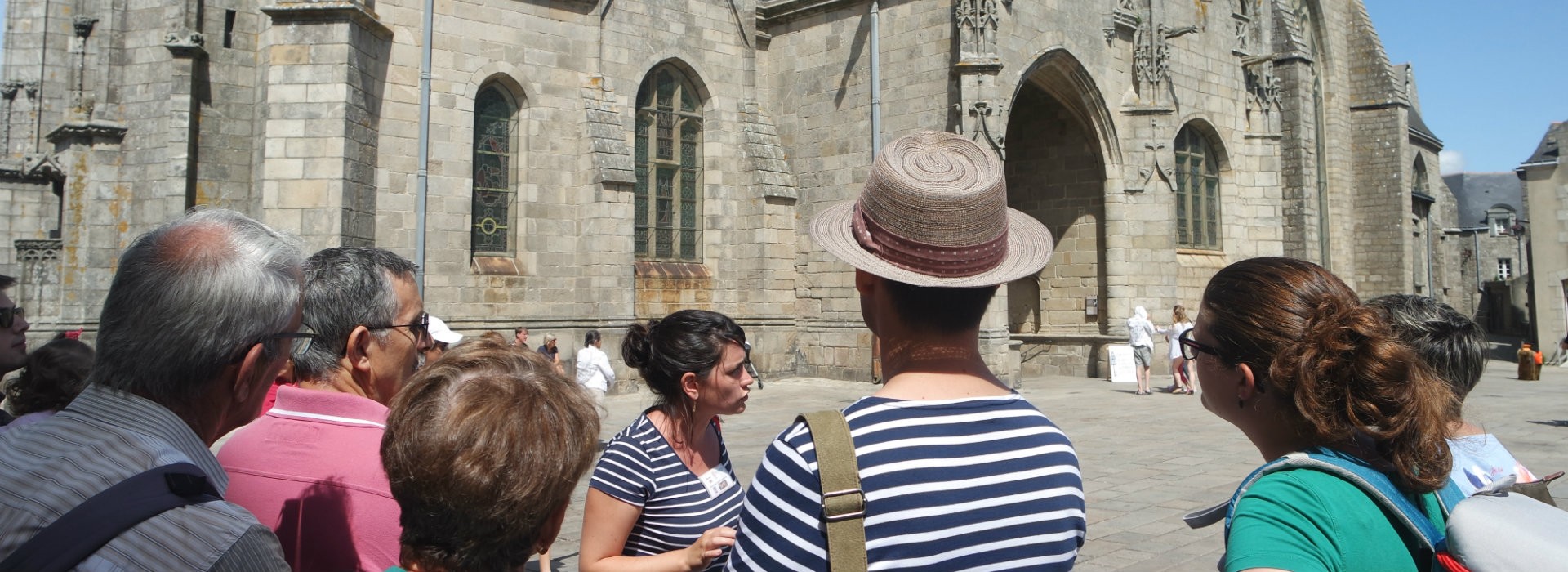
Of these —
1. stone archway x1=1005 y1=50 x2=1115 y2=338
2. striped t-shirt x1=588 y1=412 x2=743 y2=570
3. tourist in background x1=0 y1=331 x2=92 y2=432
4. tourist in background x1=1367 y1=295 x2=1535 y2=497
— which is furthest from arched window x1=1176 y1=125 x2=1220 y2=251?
tourist in background x1=0 y1=331 x2=92 y2=432

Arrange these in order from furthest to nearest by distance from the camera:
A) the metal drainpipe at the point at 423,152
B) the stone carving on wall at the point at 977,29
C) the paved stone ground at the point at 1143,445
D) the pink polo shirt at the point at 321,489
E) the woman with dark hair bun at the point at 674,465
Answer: the stone carving on wall at the point at 977,29 → the metal drainpipe at the point at 423,152 → the paved stone ground at the point at 1143,445 → the woman with dark hair bun at the point at 674,465 → the pink polo shirt at the point at 321,489

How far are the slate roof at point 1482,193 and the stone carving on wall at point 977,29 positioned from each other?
45.6 meters

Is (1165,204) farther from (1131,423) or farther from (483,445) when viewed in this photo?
(483,445)

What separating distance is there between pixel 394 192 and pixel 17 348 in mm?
9504

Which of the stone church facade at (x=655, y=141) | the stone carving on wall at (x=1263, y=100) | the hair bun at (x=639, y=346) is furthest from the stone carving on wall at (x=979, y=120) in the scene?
the hair bun at (x=639, y=346)

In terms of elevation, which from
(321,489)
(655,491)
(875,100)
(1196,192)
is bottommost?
(655,491)

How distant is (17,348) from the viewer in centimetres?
399

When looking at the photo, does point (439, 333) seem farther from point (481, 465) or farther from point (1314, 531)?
point (1314, 531)

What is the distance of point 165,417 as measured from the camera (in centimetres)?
170

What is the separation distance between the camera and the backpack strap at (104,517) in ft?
4.63

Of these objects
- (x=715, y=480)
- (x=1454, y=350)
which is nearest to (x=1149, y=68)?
(x=1454, y=350)

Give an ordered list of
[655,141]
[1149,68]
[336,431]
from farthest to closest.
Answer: [1149,68], [655,141], [336,431]

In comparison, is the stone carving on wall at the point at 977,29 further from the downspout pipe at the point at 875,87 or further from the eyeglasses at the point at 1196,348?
the eyeglasses at the point at 1196,348

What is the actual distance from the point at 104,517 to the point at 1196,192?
21673 mm
